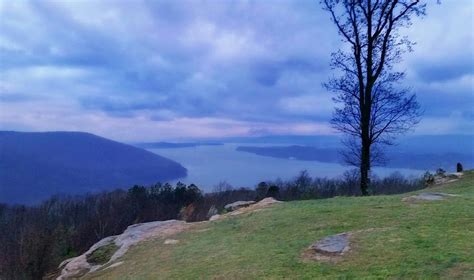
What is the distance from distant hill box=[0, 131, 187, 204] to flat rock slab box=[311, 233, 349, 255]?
77.7m

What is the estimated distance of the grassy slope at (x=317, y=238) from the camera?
233 inches

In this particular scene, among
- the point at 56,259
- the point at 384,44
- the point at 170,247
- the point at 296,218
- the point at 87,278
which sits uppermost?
the point at 384,44

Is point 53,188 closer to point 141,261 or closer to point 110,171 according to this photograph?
point 110,171

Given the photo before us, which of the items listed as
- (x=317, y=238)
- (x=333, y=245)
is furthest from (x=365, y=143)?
(x=333, y=245)

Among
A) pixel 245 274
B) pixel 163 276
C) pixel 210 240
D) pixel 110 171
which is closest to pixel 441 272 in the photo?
pixel 245 274

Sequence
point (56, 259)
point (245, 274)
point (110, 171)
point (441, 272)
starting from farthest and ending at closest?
1. point (110, 171)
2. point (56, 259)
3. point (245, 274)
4. point (441, 272)

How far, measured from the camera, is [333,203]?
11680 mm

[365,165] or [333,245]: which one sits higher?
[365,165]

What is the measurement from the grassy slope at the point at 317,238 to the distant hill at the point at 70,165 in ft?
246

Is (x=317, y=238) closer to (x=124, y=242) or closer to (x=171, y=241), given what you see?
(x=171, y=241)

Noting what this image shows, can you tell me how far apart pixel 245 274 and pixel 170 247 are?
11.3ft

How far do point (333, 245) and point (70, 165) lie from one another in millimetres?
105975

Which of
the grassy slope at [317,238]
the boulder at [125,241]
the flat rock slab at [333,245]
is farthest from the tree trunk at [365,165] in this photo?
the flat rock slab at [333,245]

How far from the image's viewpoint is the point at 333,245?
7125 millimetres
